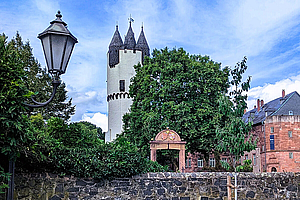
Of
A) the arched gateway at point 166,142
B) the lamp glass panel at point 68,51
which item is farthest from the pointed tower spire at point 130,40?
the lamp glass panel at point 68,51

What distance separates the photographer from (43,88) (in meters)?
25.6

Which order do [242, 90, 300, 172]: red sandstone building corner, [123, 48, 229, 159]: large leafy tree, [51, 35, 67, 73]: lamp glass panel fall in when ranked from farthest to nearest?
[242, 90, 300, 172]: red sandstone building corner, [123, 48, 229, 159]: large leafy tree, [51, 35, 67, 73]: lamp glass panel

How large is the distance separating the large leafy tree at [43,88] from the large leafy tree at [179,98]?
6.38m

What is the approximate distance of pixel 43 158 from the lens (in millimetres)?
7918

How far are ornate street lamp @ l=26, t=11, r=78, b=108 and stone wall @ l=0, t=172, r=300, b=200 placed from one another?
4749 millimetres

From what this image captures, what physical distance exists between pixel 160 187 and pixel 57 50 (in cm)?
609

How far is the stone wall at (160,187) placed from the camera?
28.1 ft

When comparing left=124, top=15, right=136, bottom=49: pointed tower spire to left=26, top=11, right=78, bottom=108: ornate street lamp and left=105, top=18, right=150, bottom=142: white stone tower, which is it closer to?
left=105, top=18, right=150, bottom=142: white stone tower

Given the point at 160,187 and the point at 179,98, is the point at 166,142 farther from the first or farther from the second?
the point at 179,98

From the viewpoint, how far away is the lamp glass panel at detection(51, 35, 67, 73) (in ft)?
14.9

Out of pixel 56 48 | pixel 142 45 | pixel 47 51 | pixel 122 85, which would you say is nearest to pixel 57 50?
pixel 56 48

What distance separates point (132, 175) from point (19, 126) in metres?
5.30

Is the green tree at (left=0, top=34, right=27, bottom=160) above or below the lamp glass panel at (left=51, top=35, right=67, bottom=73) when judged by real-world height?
below

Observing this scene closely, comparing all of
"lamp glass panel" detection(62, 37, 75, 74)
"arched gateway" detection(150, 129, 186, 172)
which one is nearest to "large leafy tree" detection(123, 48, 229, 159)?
"arched gateway" detection(150, 129, 186, 172)
